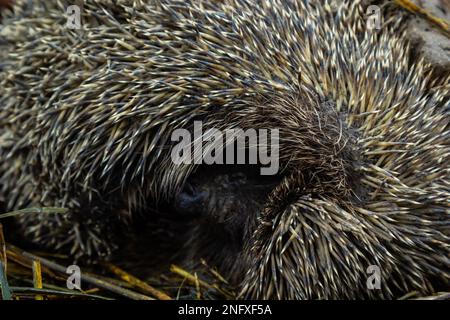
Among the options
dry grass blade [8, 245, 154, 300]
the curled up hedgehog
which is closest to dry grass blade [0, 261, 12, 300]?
dry grass blade [8, 245, 154, 300]

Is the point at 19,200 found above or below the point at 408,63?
below

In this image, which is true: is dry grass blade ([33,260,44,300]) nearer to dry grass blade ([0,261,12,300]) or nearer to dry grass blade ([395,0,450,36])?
dry grass blade ([0,261,12,300])

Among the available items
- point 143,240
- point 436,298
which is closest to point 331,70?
point 436,298

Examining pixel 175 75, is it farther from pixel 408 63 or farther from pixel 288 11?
pixel 408 63

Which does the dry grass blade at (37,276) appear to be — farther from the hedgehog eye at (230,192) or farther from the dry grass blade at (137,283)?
the hedgehog eye at (230,192)
